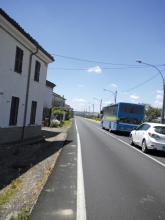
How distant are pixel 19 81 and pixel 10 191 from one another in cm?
1124

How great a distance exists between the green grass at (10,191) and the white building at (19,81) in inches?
306

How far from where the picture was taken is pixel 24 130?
63.3 feet

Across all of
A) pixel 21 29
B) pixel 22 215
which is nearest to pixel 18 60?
pixel 21 29

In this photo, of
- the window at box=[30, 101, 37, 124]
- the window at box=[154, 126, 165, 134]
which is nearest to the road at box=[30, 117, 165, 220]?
the window at box=[154, 126, 165, 134]

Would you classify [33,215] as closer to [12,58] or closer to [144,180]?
[144,180]

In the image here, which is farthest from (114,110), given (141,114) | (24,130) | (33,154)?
(33,154)

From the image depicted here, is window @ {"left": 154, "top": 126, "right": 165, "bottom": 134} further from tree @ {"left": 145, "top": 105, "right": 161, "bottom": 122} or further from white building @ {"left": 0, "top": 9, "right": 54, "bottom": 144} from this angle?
tree @ {"left": 145, "top": 105, "right": 161, "bottom": 122}

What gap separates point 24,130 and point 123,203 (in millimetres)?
13502

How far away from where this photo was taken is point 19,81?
57.9 feet

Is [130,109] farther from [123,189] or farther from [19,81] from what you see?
[123,189]

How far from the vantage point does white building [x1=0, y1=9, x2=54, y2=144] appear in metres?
15.2

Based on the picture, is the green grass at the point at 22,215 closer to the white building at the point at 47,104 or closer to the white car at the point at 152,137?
the white car at the point at 152,137

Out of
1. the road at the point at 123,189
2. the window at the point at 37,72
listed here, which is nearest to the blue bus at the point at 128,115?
the window at the point at 37,72

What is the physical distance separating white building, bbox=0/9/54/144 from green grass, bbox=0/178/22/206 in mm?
7774
